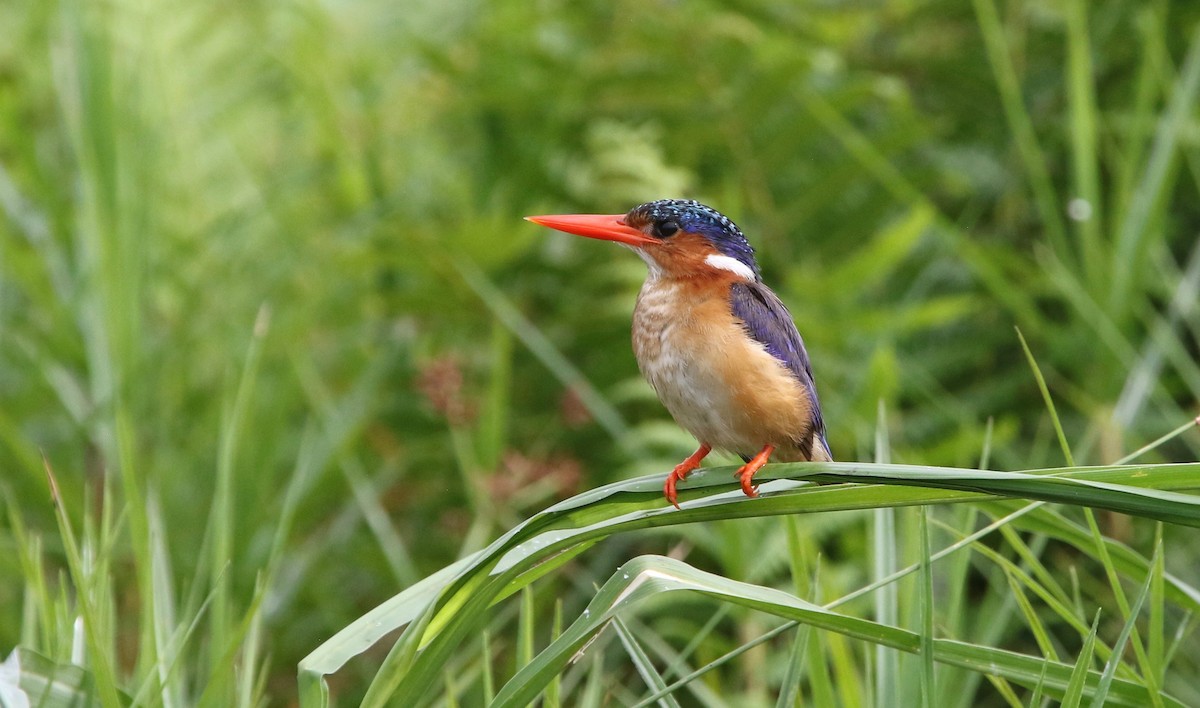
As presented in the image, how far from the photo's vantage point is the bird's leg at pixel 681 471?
5.23 feet

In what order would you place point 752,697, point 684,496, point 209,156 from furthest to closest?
point 209,156 → point 752,697 → point 684,496

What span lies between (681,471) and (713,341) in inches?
11.6

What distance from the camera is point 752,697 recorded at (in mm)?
2963

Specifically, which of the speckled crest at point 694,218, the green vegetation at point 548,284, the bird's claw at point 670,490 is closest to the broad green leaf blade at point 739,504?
the bird's claw at point 670,490

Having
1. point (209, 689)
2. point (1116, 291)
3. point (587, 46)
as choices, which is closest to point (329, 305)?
point (587, 46)

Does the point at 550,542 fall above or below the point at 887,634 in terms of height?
above

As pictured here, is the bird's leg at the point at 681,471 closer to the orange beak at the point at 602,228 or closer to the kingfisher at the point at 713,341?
the kingfisher at the point at 713,341

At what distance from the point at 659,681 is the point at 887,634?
30cm

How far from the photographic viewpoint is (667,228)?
259 centimetres

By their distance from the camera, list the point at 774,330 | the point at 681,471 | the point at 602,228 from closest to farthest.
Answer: the point at 681,471 < the point at 774,330 < the point at 602,228

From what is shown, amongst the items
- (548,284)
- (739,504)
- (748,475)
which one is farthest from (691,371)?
(548,284)

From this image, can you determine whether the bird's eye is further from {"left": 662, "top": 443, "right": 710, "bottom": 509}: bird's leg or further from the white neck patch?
{"left": 662, "top": 443, "right": 710, "bottom": 509}: bird's leg

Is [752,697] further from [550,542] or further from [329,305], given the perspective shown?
→ [329,305]

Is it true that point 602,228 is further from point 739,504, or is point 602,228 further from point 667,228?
point 739,504
